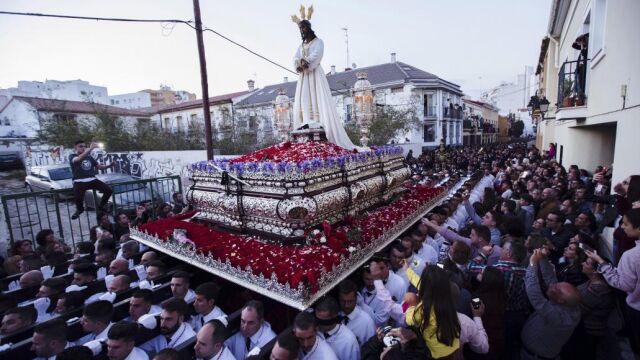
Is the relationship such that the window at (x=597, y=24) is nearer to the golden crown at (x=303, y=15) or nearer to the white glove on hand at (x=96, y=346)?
the golden crown at (x=303, y=15)

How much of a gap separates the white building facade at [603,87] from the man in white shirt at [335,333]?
512 centimetres

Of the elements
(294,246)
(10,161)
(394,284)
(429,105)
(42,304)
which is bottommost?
(42,304)

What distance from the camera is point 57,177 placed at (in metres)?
13.1

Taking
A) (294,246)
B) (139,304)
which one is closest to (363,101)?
(294,246)

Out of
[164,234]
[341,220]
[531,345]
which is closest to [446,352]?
[531,345]

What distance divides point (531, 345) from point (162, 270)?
15.6 ft

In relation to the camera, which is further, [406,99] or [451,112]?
[451,112]

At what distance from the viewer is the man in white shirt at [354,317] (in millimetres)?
3506

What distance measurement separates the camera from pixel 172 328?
11.4 ft

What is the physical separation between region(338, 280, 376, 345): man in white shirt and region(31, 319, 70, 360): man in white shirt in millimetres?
2824

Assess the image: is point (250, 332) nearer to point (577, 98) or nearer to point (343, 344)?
point (343, 344)

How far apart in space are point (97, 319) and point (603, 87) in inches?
390

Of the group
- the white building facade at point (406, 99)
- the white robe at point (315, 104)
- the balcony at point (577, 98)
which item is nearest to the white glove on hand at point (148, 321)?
the white robe at point (315, 104)

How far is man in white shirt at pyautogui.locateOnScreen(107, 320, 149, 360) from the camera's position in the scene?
288cm
